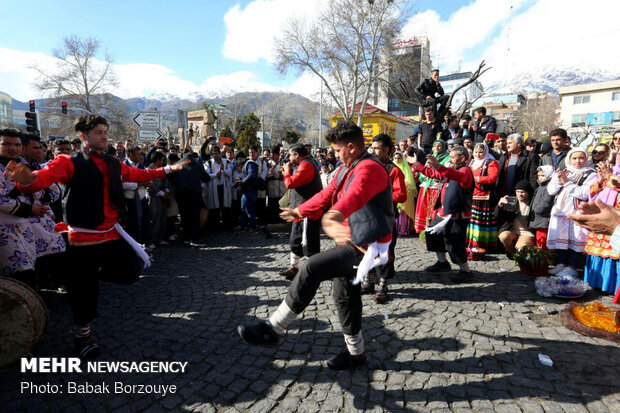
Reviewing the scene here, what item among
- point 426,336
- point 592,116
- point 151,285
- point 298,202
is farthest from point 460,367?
point 592,116

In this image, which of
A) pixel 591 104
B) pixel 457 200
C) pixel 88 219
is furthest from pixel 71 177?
pixel 591 104

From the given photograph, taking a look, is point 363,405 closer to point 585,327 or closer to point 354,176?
point 354,176

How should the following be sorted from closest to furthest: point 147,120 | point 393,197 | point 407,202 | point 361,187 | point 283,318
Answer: point 361,187
point 283,318
point 393,197
point 407,202
point 147,120

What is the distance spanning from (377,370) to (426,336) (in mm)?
852

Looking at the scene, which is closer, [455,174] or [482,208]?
[455,174]

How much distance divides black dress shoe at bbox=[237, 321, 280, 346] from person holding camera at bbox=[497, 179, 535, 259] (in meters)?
5.23

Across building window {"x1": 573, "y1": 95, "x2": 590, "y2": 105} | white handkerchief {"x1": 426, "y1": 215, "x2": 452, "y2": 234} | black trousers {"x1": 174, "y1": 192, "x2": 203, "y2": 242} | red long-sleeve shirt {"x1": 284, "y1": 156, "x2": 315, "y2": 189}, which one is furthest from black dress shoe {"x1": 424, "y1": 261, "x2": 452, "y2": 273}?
building window {"x1": 573, "y1": 95, "x2": 590, "y2": 105}

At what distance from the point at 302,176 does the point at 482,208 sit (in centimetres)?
373

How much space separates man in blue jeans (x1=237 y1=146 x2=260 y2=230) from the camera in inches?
350

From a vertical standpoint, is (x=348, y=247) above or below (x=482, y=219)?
above

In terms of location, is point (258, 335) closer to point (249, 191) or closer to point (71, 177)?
point (71, 177)

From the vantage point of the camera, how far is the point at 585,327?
3.58 meters

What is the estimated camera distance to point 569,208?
5.22 metres

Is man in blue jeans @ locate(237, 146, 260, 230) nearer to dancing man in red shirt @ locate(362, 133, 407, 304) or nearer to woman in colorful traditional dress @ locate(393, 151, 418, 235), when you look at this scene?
woman in colorful traditional dress @ locate(393, 151, 418, 235)
